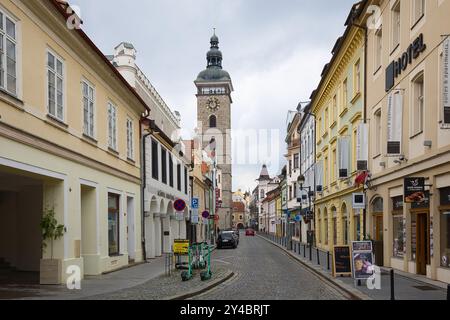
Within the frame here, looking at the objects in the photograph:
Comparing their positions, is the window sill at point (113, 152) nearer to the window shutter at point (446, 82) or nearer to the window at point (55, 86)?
the window at point (55, 86)

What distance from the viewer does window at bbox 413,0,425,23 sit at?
16766 mm

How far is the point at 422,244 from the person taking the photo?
1700 cm

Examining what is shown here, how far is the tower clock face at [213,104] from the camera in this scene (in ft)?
327

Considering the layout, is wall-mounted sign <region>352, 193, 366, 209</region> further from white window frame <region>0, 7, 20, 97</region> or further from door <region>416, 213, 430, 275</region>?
white window frame <region>0, 7, 20, 97</region>

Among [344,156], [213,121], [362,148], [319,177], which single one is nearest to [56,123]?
[362,148]

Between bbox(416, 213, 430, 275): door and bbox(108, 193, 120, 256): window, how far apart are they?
11.0m

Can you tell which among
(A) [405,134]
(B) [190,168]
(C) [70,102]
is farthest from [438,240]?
(B) [190,168]

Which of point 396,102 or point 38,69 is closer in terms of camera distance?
point 38,69

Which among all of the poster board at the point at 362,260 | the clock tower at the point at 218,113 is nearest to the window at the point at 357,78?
the poster board at the point at 362,260

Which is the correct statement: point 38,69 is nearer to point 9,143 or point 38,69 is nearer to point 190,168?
point 9,143

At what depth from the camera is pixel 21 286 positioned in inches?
603

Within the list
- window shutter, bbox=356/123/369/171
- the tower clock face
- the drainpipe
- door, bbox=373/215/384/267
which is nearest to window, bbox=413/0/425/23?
window shutter, bbox=356/123/369/171

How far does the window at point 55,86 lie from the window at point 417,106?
10.8 metres

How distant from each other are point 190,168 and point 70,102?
90.5 ft
